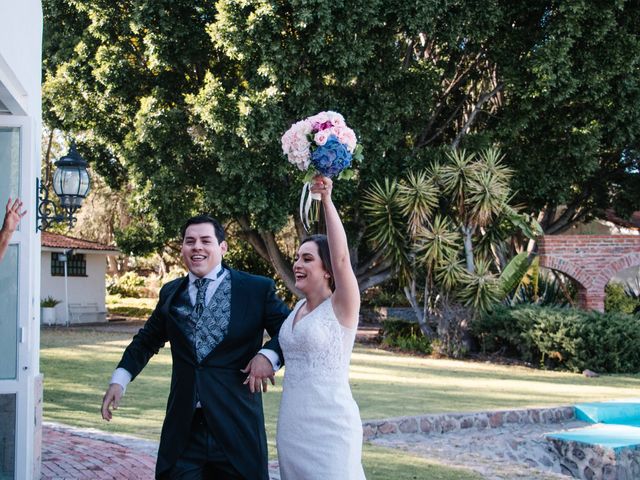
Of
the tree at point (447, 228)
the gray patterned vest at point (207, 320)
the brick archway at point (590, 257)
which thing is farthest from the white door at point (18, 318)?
the brick archway at point (590, 257)

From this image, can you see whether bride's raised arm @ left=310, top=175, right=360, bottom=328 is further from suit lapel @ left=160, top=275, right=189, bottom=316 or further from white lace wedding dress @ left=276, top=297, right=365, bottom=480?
suit lapel @ left=160, top=275, right=189, bottom=316

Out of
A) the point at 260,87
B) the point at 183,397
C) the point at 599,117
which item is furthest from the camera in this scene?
the point at 599,117

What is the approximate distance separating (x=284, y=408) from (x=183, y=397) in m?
0.48

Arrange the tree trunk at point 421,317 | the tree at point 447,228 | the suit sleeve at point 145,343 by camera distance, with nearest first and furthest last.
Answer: the suit sleeve at point 145,343
the tree at point 447,228
the tree trunk at point 421,317

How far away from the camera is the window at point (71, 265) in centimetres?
3077

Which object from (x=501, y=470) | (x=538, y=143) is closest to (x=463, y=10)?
(x=538, y=143)

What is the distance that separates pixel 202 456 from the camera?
383 centimetres

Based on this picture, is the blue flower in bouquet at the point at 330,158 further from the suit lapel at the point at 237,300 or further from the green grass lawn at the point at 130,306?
the green grass lawn at the point at 130,306

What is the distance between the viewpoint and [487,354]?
1969 centimetres

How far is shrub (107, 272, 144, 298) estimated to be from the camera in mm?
43938

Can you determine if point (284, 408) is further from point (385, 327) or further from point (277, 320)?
point (385, 327)

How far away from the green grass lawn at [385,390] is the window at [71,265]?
1043 cm

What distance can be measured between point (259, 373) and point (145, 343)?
2.80ft

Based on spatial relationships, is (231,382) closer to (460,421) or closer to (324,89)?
(460,421)
